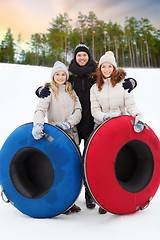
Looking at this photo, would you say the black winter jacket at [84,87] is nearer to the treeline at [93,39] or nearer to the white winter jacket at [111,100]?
the white winter jacket at [111,100]

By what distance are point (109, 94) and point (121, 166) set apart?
757mm

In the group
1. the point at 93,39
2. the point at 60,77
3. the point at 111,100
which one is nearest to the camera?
the point at 111,100

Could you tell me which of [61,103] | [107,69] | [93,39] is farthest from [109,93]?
[93,39]

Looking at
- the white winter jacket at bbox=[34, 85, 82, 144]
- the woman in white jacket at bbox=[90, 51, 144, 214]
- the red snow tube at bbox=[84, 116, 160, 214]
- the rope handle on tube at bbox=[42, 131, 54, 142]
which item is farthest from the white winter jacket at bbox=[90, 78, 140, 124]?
the rope handle on tube at bbox=[42, 131, 54, 142]

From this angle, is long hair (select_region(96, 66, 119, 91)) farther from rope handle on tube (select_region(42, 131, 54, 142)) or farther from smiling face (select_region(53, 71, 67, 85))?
rope handle on tube (select_region(42, 131, 54, 142))

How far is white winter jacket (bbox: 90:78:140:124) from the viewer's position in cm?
219

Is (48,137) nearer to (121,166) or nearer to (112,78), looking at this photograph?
(121,166)

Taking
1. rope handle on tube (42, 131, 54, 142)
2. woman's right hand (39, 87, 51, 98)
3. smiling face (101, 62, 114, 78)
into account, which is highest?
smiling face (101, 62, 114, 78)

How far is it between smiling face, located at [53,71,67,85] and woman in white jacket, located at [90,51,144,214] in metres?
0.34

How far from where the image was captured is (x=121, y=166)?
201cm

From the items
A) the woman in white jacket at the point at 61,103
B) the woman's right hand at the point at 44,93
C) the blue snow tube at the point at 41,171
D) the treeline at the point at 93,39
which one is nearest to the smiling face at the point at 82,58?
the woman in white jacket at the point at 61,103

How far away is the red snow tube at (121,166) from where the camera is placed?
67.7 inches

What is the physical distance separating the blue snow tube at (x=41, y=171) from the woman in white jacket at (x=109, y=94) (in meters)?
Result: 0.54

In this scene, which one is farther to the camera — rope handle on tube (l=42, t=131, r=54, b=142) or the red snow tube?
rope handle on tube (l=42, t=131, r=54, b=142)
